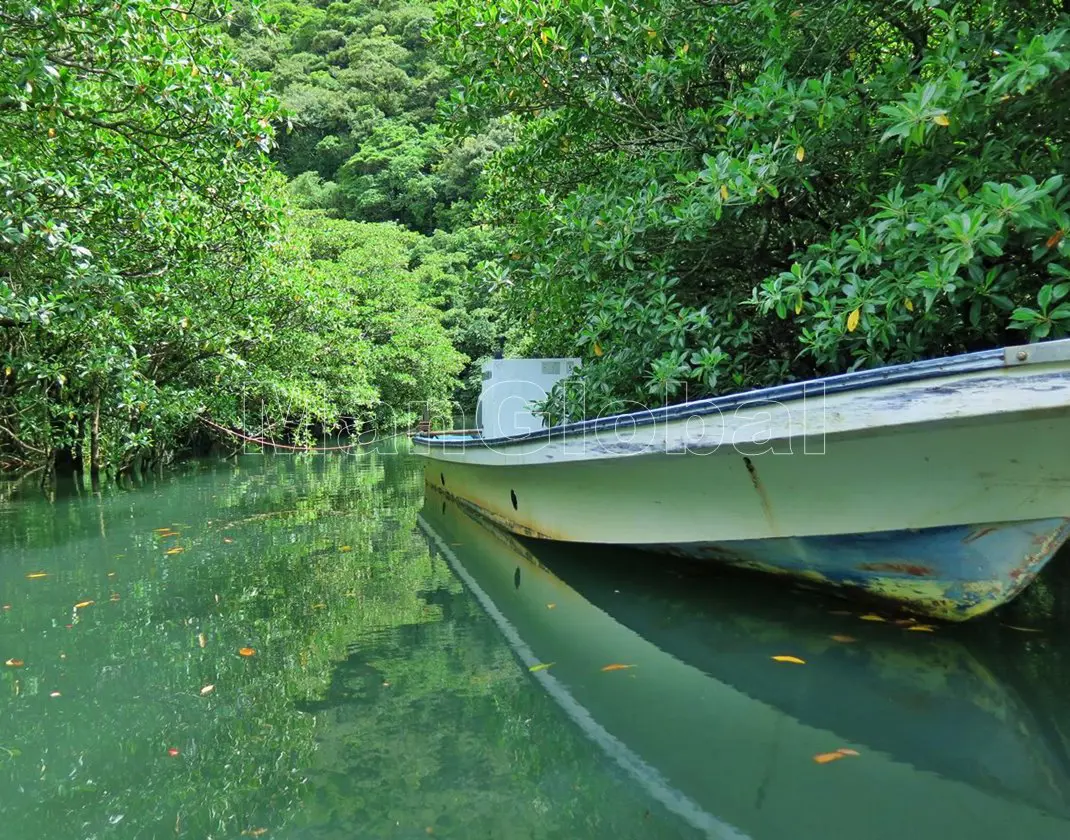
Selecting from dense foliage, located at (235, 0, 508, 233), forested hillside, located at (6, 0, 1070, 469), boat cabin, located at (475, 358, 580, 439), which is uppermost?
dense foliage, located at (235, 0, 508, 233)

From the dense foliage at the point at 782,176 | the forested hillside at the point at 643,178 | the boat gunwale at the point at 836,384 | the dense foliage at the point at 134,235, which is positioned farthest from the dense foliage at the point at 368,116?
the boat gunwale at the point at 836,384

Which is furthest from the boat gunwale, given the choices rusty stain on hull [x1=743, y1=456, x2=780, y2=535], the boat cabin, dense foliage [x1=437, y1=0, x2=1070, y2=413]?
the boat cabin

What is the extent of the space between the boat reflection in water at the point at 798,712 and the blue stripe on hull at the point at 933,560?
0.19 metres

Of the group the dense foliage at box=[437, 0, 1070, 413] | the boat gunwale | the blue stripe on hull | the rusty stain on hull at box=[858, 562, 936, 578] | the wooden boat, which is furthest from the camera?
the rusty stain on hull at box=[858, 562, 936, 578]

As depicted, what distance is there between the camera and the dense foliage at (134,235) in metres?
4.96

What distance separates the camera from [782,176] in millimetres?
3891

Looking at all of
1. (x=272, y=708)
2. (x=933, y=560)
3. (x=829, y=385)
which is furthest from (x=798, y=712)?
(x=272, y=708)

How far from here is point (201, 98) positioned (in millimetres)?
5434

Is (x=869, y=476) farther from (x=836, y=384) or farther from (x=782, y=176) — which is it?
(x=782, y=176)

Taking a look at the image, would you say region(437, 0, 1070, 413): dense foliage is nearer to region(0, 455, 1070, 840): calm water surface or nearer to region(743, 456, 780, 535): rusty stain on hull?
region(743, 456, 780, 535): rusty stain on hull

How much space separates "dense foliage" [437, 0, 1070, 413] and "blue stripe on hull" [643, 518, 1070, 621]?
2.70ft

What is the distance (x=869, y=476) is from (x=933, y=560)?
0.44m

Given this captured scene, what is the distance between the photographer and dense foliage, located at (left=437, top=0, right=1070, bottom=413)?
2855mm

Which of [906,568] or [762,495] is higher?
[762,495]
